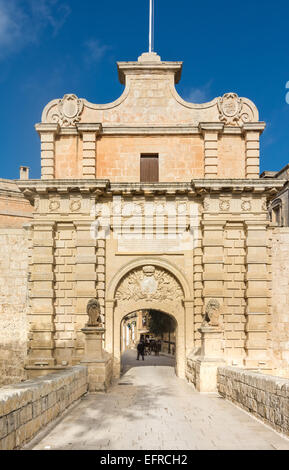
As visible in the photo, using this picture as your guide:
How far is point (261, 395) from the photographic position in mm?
8117

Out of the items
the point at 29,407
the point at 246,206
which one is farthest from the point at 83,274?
the point at 29,407

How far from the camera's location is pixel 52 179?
14.8 meters

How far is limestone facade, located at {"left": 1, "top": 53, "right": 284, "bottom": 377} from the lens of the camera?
585 inches

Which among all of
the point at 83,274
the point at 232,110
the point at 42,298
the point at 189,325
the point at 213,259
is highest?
the point at 232,110

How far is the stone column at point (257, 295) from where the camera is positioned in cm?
1452

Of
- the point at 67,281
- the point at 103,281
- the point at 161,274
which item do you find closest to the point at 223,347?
the point at 161,274

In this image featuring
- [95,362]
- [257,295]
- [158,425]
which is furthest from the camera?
[257,295]

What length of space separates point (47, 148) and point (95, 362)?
7440mm

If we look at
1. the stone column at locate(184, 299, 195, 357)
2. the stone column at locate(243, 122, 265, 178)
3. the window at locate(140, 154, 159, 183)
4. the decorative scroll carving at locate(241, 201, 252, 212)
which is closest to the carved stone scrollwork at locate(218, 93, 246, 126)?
the stone column at locate(243, 122, 265, 178)

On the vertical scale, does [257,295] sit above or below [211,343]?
above

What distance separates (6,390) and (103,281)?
9.19m

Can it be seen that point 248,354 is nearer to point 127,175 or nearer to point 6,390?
point 127,175

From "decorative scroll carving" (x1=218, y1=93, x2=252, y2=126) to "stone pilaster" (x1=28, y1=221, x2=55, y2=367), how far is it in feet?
22.9

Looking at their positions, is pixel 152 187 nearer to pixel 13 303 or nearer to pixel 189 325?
pixel 189 325
